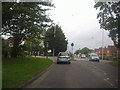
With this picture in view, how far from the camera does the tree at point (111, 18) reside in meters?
26.5

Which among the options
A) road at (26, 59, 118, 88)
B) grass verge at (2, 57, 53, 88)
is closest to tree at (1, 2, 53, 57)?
grass verge at (2, 57, 53, 88)

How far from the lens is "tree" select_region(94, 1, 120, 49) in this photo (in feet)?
86.8

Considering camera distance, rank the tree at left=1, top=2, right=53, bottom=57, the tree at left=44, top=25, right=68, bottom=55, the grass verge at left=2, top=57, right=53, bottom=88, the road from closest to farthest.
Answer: the grass verge at left=2, top=57, right=53, bottom=88 → the road → the tree at left=1, top=2, right=53, bottom=57 → the tree at left=44, top=25, right=68, bottom=55

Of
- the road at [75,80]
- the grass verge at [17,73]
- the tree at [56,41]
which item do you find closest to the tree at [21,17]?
the grass verge at [17,73]

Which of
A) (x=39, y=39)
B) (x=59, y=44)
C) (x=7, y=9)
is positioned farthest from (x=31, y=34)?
(x=59, y=44)

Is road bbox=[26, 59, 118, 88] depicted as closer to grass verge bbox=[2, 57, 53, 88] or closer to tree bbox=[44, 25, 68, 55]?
grass verge bbox=[2, 57, 53, 88]

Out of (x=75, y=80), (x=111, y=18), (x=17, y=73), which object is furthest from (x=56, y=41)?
(x=75, y=80)

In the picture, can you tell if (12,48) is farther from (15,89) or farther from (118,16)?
(15,89)

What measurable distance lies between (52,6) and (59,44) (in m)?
51.7

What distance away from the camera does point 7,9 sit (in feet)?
70.1

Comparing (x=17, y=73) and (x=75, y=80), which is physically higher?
(x=17, y=73)

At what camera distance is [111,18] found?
93.6ft

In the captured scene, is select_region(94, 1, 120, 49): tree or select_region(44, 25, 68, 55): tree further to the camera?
select_region(44, 25, 68, 55): tree

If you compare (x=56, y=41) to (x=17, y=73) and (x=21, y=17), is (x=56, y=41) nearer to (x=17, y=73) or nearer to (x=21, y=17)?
(x=21, y=17)
